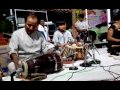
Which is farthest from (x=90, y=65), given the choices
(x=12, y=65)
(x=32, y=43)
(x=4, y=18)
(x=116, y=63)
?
(x=4, y=18)

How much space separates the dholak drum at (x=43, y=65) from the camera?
1993 mm

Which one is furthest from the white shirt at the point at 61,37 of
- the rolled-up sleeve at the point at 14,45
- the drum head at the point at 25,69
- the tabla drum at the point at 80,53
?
the drum head at the point at 25,69

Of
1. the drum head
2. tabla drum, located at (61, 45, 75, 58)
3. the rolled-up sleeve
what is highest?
the rolled-up sleeve

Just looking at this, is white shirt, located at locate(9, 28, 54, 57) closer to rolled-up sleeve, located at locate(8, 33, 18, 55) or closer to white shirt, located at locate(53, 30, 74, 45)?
rolled-up sleeve, located at locate(8, 33, 18, 55)

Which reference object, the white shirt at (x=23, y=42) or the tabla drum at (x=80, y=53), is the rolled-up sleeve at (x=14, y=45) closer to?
the white shirt at (x=23, y=42)

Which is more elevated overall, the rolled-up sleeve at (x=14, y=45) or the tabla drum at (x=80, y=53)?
the rolled-up sleeve at (x=14, y=45)

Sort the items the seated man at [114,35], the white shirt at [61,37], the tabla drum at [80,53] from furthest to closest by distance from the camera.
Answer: the white shirt at [61,37] → the seated man at [114,35] → the tabla drum at [80,53]

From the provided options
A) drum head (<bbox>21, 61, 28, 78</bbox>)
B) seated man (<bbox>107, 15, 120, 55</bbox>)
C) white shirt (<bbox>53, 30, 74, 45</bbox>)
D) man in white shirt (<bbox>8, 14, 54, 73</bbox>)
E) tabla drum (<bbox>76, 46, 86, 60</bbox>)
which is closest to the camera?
drum head (<bbox>21, 61, 28, 78</bbox>)

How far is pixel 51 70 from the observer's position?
2193 millimetres

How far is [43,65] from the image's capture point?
6.96 ft

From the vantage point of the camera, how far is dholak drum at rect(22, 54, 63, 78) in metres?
1.99

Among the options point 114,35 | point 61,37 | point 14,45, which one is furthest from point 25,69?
point 61,37

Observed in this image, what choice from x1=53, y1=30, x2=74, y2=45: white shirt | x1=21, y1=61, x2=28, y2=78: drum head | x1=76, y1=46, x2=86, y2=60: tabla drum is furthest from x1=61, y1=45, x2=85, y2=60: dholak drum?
x1=53, y1=30, x2=74, y2=45: white shirt

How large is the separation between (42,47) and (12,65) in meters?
0.49
